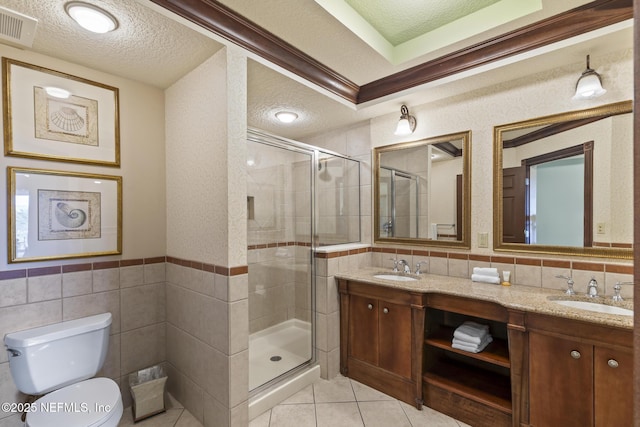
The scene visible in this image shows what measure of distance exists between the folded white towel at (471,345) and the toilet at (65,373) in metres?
1.98

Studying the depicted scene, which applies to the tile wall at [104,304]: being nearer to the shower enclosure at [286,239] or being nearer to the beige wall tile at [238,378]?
the shower enclosure at [286,239]

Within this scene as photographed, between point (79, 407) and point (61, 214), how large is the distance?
110 centimetres

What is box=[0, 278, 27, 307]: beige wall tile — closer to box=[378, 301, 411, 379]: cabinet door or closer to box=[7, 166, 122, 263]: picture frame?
box=[7, 166, 122, 263]: picture frame

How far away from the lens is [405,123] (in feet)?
7.96

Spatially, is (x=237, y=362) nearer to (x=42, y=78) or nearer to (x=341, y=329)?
→ (x=341, y=329)

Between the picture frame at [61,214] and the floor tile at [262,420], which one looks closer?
the picture frame at [61,214]

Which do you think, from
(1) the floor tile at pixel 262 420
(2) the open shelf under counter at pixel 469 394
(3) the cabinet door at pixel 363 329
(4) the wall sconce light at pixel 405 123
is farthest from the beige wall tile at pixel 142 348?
(4) the wall sconce light at pixel 405 123

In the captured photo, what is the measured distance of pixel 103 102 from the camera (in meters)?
1.91

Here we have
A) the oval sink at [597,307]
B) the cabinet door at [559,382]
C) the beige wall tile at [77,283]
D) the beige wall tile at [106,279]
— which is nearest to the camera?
the cabinet door at [559,382]

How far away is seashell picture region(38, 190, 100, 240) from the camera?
66.9 inches

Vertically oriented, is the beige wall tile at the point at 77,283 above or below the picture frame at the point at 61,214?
below

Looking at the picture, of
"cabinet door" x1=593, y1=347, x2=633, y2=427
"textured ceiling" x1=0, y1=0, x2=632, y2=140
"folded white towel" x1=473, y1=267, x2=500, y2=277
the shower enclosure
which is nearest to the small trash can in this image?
the shower enclosure

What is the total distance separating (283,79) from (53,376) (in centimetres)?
222

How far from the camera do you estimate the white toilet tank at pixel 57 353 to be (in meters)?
1.46
